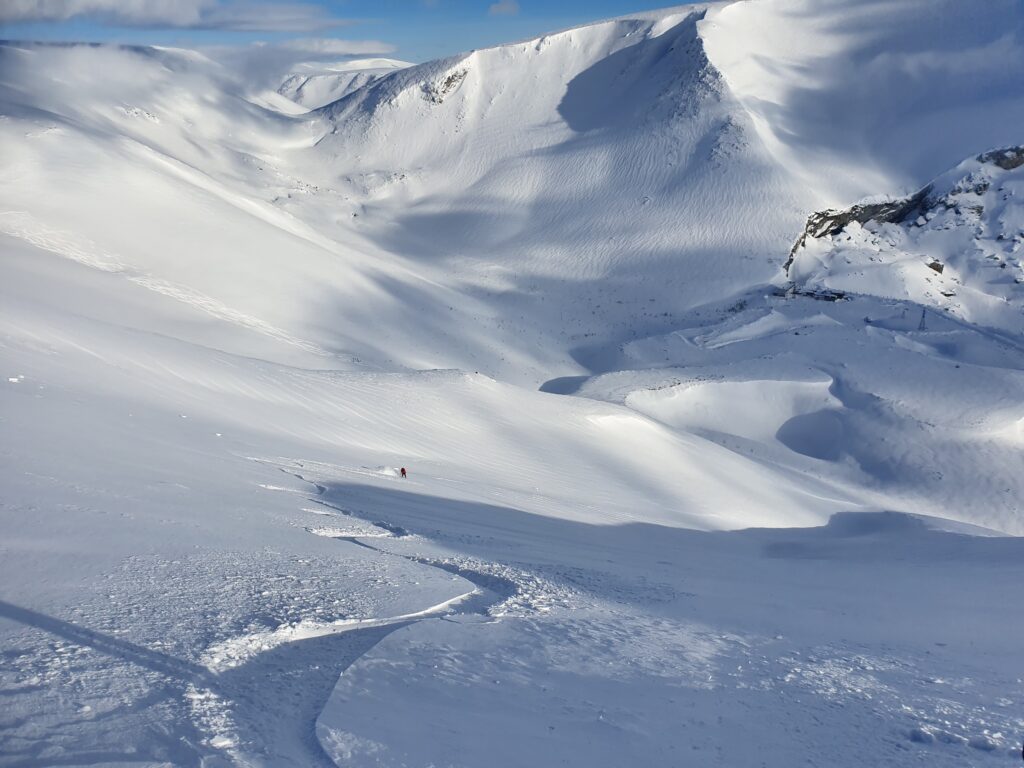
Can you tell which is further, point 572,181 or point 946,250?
point 572,181

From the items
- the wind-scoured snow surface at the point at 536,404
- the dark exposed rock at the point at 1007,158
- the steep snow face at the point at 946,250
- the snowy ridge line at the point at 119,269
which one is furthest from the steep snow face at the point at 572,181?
the dark exposed rock at the point at 1007,158

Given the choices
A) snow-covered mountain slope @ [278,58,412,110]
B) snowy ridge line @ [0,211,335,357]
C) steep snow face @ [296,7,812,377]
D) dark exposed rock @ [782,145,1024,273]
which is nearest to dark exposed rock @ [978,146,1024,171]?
dark exposed rock @ [782,145,1024,273]

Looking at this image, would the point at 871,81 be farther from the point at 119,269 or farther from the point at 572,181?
the point at 119,269

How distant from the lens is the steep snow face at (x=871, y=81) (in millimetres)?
41344

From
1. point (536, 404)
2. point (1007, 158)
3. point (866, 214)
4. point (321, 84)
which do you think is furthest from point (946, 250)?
point (321, 84)

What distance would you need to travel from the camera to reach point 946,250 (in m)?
36.2

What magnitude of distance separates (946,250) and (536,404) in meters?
25.4

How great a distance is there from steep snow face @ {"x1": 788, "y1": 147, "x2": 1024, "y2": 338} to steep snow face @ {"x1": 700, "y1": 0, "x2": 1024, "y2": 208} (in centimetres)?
161

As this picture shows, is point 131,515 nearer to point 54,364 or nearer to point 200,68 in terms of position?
point 54,364

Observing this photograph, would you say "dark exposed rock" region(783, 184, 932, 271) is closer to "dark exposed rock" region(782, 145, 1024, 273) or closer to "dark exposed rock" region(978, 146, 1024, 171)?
"dark exposed rock" region(782, 145, 1024, 273)

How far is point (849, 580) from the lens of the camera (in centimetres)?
1064

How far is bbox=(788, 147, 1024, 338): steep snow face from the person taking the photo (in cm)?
3266

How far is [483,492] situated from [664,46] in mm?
43612

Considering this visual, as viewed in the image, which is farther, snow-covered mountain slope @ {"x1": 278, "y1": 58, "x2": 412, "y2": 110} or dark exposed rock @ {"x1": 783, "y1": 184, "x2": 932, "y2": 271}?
snow-covered mountain slope @ {"x1": 278, "y1": 58, "x2": 412, "y2": 110}
